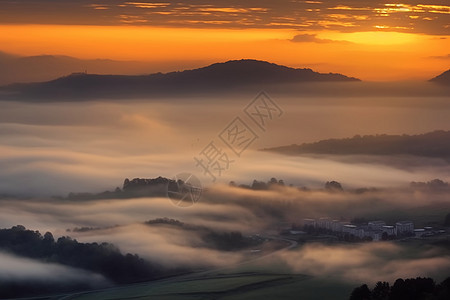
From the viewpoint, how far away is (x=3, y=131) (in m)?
95.1

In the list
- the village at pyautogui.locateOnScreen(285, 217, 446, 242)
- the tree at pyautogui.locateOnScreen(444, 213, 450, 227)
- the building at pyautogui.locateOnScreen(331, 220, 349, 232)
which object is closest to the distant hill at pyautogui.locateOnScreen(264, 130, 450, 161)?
the tree at pyautogui.locateOnScreen(444, 213, 450, 227)

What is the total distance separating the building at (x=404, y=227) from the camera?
44.0 m

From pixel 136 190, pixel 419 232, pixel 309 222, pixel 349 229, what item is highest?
pixel 136 190

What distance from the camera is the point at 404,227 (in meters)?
45.2

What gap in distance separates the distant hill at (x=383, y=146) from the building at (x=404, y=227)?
28805 millimetres

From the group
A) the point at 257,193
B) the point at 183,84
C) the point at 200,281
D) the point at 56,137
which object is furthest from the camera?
the point at 183,84

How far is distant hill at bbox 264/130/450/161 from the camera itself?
2992 inches

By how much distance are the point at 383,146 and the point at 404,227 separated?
3344 cm

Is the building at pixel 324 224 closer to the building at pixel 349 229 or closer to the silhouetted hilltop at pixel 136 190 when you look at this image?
the building at pixel 349 229

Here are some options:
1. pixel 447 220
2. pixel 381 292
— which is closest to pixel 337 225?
pixel 447 220

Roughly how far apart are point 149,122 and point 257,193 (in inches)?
2123

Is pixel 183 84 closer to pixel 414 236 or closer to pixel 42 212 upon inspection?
pixel 42 212

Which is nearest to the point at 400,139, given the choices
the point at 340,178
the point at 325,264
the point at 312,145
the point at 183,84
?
the point at 312,145

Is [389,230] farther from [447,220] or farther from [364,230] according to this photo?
[447,220]
